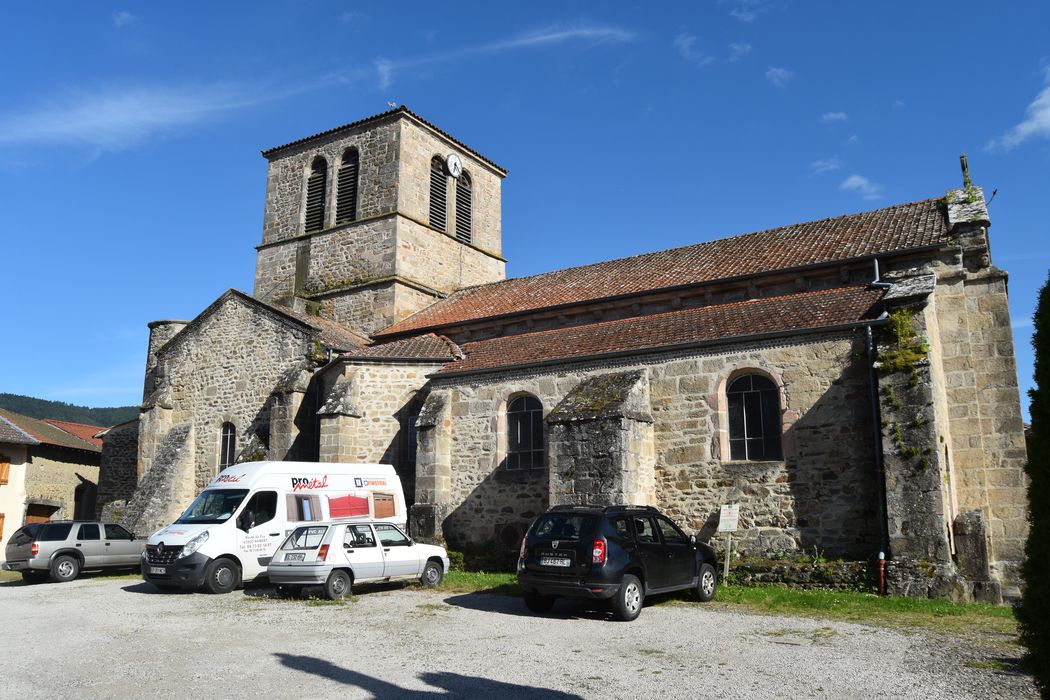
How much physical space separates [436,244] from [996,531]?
1939 cm

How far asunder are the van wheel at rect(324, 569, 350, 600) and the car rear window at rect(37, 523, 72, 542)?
811cm

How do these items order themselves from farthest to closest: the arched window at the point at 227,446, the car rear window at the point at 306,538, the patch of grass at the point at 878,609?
the arched window at the point at 227,446 < the car rear window at the point at 306,538 < the patch of grass at the point at 878,609

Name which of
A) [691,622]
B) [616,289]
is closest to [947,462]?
[691,622]

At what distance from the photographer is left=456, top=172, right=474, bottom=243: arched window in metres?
29.4

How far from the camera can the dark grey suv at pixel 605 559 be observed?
9.85 meters

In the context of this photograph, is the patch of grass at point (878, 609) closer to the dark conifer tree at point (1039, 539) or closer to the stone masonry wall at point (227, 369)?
the dark conifer tree at point (1039, 539)

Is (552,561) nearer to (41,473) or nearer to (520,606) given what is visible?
(520,606)

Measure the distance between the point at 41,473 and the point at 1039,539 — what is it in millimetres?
31864

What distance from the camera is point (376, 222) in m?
26.7

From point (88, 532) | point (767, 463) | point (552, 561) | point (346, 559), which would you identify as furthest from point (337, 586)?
point (88, 532)

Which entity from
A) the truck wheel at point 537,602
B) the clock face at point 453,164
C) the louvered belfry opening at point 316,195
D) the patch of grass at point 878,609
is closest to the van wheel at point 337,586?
the truck wheel at point 537,602

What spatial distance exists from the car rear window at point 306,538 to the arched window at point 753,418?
7.62 meters

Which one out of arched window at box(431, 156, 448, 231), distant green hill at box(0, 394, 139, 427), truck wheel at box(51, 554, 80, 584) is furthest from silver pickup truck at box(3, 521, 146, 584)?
distant green hill at box(0, 394, 139, 427)

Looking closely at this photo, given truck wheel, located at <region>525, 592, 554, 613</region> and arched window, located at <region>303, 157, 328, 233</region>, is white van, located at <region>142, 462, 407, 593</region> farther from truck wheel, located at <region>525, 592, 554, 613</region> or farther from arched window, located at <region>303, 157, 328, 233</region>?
arched window, located at <region>303, 157, 328, 233</region>
